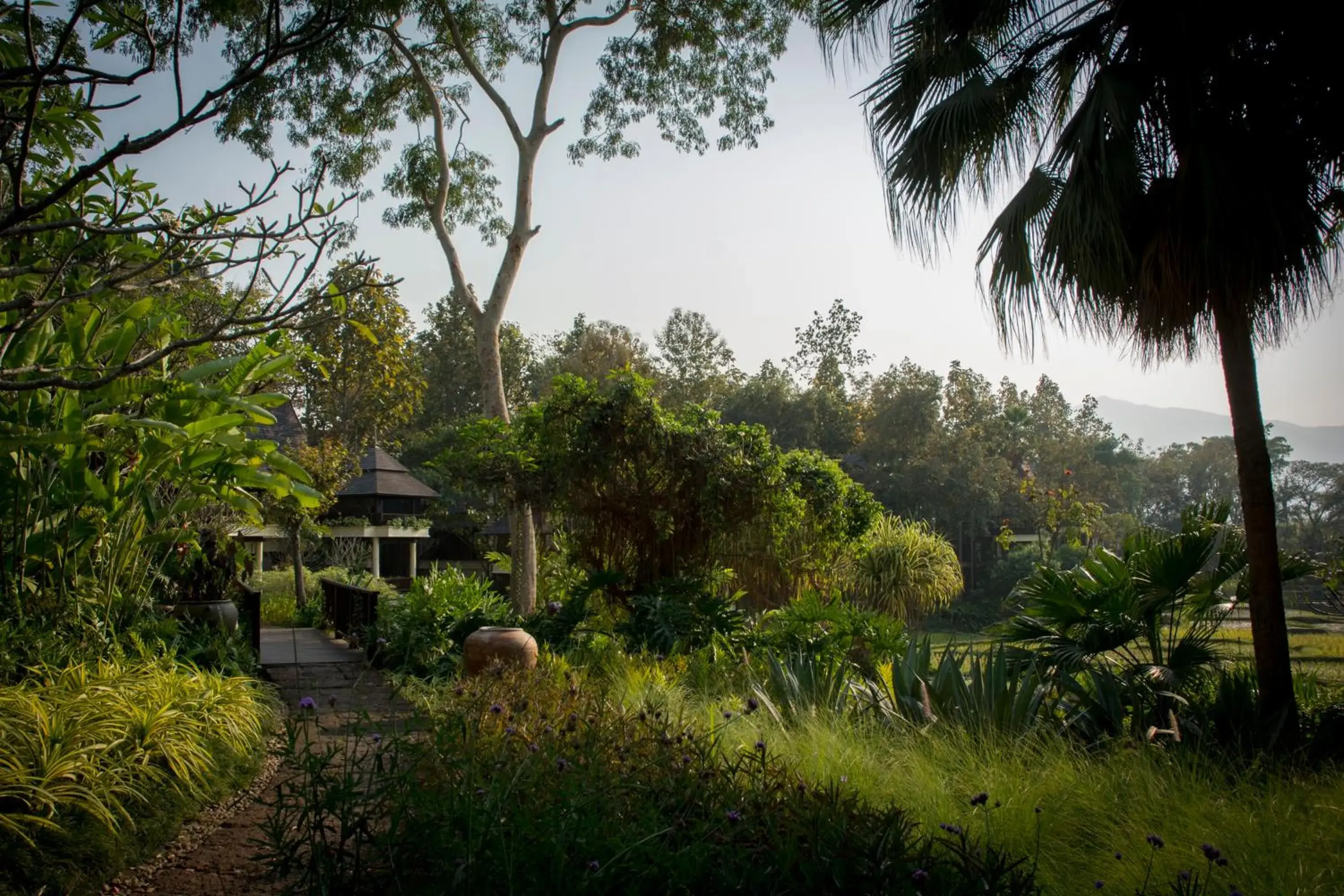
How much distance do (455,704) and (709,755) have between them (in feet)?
4.85

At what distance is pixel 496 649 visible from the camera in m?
6.78

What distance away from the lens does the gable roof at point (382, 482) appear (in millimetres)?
21062

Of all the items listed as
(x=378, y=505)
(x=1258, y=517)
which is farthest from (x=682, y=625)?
(x=378, y=505)

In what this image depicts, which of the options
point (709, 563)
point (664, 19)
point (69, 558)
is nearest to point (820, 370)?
point (664, 19)

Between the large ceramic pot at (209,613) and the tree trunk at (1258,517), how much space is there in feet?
23.9

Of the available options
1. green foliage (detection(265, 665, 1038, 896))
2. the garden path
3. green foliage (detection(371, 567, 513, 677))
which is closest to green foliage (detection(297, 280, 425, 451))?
green foliage (detection(371, 567, 513, 677))

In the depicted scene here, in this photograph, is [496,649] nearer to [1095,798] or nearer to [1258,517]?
[1095,798]

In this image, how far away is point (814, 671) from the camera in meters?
5.81

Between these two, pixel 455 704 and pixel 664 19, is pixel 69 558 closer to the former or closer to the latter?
pixel 455 704

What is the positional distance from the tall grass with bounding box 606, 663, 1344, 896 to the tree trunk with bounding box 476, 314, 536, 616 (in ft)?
23.3

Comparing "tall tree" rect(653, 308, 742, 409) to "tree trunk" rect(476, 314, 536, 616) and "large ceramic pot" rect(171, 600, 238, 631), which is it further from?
"large ceramic pot" rect(171, 600, 238, 631)

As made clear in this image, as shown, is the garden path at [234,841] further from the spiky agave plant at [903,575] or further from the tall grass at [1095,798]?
the spiky agave plant at [903,575]

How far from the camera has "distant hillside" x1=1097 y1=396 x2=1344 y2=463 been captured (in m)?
11.2

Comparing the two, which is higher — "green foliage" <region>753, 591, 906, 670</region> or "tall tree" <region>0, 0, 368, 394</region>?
"tall tree" <region>0, 0, 368, 394</region>
